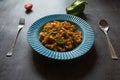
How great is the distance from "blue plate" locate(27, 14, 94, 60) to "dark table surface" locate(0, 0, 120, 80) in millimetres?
54

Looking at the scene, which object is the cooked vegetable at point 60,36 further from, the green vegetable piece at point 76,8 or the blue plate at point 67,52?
the green vegetable piece at point 76,8

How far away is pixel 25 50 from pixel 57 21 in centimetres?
26

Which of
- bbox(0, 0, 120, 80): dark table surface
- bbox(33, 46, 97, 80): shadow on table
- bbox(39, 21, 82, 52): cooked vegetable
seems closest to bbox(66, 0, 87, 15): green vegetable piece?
bbox(0, 0, 120, 80): dark table surface

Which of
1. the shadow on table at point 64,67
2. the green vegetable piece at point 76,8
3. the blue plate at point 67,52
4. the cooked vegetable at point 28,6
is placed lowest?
the shadow on table at point 64,67

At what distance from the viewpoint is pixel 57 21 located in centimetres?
116

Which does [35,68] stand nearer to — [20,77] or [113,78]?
[20,77]

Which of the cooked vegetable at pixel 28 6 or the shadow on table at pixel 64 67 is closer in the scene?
the shadow on table at pixel 64 67

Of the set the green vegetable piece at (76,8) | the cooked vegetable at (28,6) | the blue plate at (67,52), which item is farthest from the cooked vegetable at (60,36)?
the cooked vegetable at (28,6)

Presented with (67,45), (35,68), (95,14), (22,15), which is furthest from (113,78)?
(22,15)

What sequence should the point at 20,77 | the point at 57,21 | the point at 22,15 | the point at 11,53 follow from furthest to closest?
the point at 22,15 < the point at 57,21 < the point at 11,53 < the point at 20,77

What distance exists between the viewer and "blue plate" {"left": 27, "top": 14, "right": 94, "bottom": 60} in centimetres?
95

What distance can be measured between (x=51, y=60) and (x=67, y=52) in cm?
9

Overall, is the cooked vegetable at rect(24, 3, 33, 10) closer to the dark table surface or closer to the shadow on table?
the dark table surface

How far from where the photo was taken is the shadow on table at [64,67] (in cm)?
93
